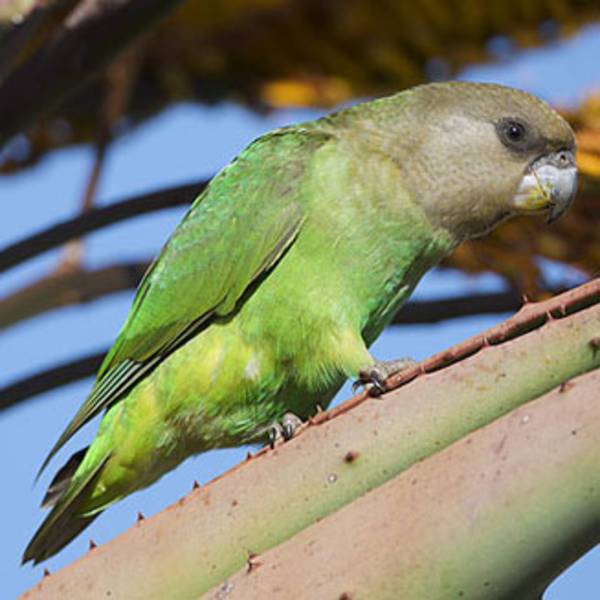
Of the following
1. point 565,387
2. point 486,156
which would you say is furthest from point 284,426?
point 565,387

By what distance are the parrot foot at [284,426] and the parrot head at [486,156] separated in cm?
60

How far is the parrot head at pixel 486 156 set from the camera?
3.32m

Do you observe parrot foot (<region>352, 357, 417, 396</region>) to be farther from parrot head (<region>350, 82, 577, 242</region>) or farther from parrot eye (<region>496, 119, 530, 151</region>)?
parrot eye (<region>496, 119, 530, 151</region>)

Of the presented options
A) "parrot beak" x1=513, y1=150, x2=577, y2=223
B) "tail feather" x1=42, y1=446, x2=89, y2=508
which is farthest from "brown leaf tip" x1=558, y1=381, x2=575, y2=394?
"tail feather" x1=42, y1=446, x2=89, y2=508

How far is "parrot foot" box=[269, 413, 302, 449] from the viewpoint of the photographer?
3.03 m

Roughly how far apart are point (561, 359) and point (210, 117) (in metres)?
3.90

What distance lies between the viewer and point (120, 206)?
3164mm

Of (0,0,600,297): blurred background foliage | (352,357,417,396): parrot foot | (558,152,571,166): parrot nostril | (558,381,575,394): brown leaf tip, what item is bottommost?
(558,381,575,394): brown leaf tip

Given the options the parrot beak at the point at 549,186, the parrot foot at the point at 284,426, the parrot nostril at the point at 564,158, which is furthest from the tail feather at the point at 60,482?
the parrot nostril at the point at 564,158

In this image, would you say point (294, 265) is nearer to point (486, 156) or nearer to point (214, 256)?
point (214, 256)

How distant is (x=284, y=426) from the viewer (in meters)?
3.11

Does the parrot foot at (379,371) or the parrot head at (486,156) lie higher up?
the parrot head at (486,156)

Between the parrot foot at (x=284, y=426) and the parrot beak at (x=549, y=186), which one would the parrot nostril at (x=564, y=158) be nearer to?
the parrot beak at (x=549, y=186)

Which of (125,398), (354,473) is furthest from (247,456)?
(125,398)
